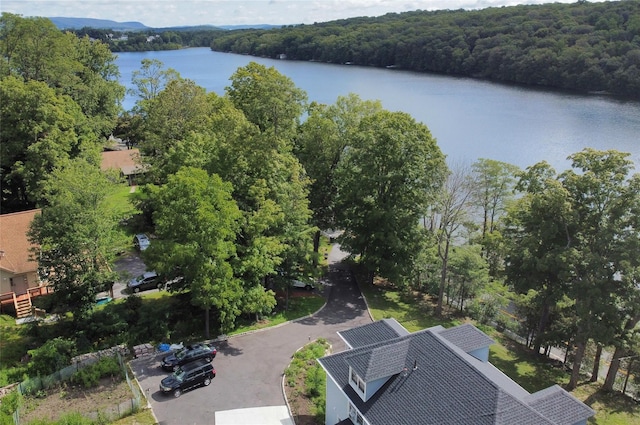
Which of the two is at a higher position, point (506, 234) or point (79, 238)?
point (79, 238)

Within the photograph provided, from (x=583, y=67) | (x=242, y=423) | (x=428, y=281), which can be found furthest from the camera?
(x=583, y=67)

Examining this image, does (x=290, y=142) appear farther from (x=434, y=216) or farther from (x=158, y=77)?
(x=158, y=77)

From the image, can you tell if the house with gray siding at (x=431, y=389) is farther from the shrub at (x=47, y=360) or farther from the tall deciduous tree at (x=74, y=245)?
the tall deciduous tree at (x=74, y=245)

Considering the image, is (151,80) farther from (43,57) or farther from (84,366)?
(84,366)

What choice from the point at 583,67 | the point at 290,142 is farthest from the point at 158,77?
the point at 583,67

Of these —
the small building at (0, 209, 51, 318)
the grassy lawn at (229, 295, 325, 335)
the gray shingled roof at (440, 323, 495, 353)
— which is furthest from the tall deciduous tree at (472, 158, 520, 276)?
the small building at (0, 209, 51, 318)

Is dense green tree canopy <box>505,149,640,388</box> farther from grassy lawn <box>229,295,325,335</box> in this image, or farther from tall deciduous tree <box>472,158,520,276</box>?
tall deciduous tree <box>472,158,520,276</box>

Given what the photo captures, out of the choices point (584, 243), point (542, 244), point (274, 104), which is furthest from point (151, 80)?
point (584, 243)

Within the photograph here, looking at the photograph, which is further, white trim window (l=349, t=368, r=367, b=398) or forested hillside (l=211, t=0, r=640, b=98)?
forested hillside (l=211, t=0, r=640, b=98)
